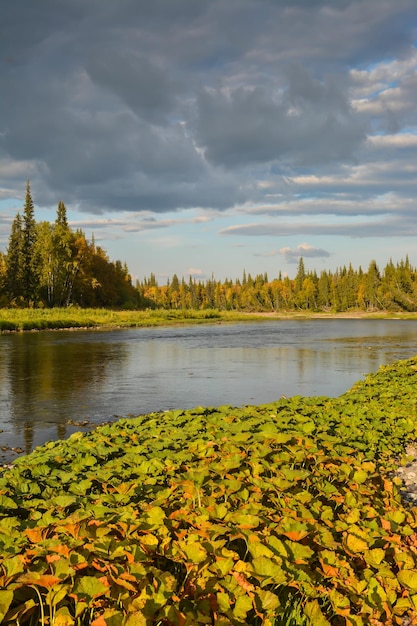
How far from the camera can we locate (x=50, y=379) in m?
20.6

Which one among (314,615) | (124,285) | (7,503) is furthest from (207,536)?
(124,285)

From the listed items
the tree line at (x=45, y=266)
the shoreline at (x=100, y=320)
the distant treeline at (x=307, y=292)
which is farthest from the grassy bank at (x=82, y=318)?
the distant treeline at (x=307, y=292)

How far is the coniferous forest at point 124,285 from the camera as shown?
77750 mm

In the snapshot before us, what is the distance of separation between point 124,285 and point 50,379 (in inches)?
3521

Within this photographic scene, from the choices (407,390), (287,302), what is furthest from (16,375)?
(287,302)

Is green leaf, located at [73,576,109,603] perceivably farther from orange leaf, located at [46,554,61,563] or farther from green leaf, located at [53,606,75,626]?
orange leaf, located at [46,554,61,563]

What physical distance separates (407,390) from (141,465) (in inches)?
338

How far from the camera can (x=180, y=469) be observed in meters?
6.25

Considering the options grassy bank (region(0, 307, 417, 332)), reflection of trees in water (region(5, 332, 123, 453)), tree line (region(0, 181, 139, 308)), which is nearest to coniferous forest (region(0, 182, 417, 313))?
tree line (region(0, 181, 139, 308))

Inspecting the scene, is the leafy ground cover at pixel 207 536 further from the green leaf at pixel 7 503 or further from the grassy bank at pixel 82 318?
the grassy bank at pixel 82 318

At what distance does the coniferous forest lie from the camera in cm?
7775

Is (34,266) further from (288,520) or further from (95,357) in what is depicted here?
(288,520)

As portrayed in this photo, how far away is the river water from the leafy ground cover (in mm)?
4914

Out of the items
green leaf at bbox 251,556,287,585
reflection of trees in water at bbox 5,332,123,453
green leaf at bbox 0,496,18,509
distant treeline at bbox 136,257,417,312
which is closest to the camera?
green leaf at bbox 251,556,287,585
